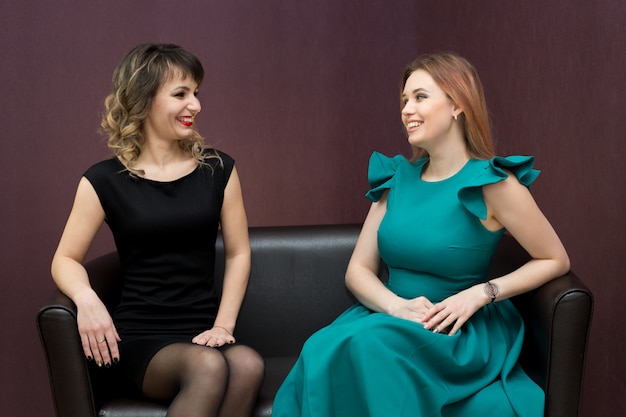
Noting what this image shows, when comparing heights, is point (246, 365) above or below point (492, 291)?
below

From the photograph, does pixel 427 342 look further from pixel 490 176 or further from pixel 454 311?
pixel 490 176

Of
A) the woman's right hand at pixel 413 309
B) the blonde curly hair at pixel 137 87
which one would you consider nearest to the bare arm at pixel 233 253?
the blonde curly hair at pixel 137 87

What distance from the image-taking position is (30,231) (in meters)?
3.90

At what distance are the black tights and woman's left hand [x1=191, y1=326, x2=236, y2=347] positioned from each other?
0.06m

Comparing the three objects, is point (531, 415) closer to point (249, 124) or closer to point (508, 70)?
point (508, 70)

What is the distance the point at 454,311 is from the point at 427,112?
0.60 m

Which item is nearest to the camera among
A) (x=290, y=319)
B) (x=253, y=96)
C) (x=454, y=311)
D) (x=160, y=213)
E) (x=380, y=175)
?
(x=454, y=311)

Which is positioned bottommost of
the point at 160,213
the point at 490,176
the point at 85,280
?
the point at 85,280

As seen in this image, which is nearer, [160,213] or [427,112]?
[427,112]

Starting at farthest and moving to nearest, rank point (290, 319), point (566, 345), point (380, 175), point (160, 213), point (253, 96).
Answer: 1. point (253, 96)
2. point (290, 319)
3. point (380, 175)
4. point (160, 213)
5. point (566, 345)

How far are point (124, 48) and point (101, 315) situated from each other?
1.64 metres

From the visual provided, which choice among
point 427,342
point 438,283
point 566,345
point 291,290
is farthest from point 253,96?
point 566,345

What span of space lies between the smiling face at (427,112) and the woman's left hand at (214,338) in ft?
2.76

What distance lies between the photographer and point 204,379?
8.18 feet
